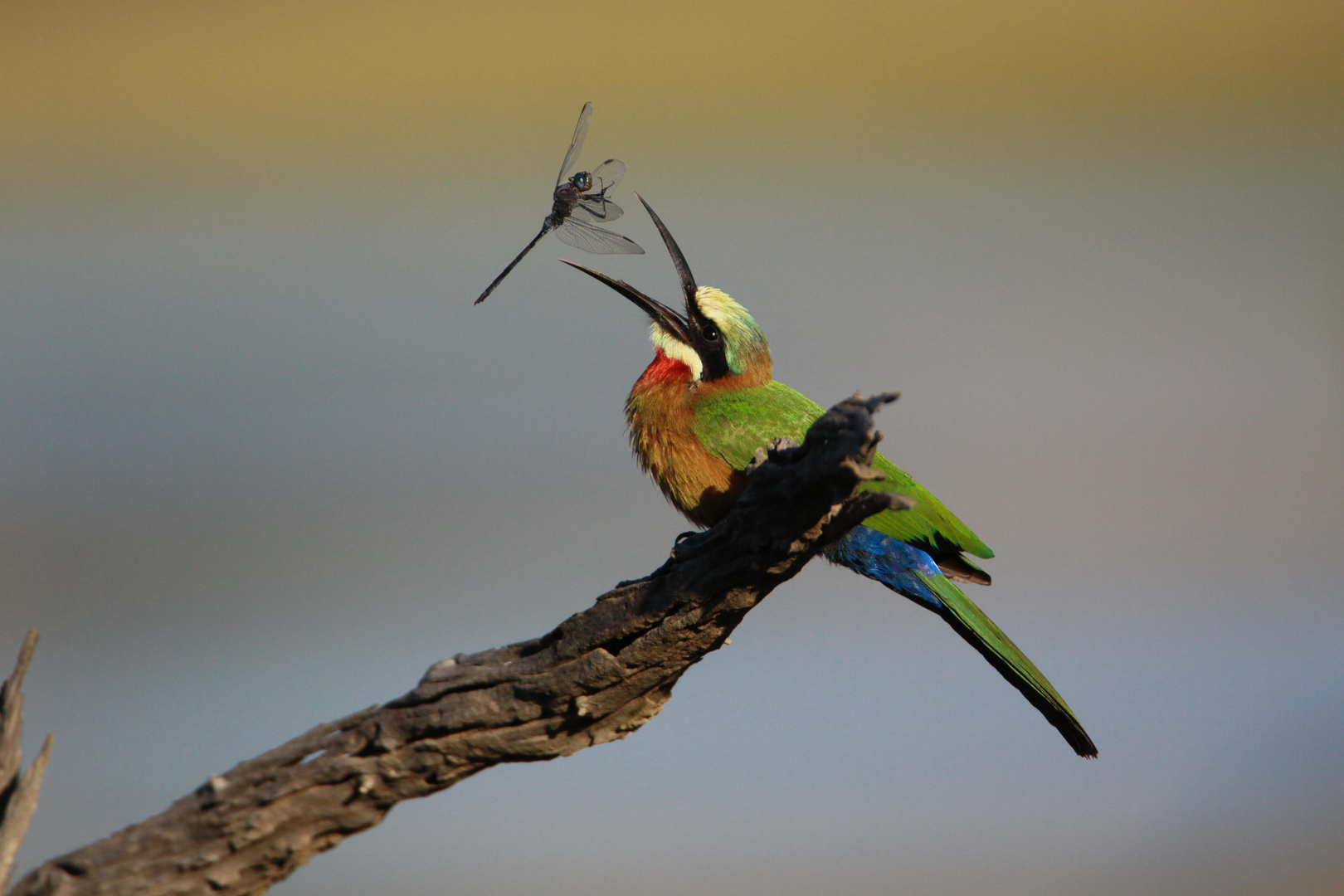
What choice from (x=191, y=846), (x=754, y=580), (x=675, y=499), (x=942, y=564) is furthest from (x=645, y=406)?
(x=191, y=846)

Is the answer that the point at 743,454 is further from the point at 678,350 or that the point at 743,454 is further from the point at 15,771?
the point at 15,771

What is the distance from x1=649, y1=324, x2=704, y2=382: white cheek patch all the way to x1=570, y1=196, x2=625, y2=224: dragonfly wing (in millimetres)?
544

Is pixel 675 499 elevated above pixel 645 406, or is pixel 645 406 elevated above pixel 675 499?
pixel 645 406

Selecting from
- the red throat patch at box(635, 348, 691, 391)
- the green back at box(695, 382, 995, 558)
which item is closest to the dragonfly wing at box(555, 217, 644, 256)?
the red throat patch at box(635, 348, 691, 391)

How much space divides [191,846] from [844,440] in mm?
1168

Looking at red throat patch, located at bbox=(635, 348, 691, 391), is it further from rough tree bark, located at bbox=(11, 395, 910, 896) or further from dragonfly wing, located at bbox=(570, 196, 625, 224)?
rough tree bark, located at bbox=(11, 395, 910, 896)

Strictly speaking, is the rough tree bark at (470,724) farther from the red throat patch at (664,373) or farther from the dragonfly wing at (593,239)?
the dragonfly wing at (593,239)

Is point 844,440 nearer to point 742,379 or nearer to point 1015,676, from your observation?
point 1015,676

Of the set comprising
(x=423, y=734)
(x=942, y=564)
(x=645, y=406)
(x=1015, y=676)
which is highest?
(x=645, y=406)

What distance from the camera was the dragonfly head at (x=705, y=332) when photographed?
2531 mm

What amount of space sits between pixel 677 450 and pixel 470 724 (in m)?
0.88

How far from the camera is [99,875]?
150cm

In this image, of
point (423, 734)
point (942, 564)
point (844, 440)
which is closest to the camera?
point (844, 440)

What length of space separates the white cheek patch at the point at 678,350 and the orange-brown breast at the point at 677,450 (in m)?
0.02
